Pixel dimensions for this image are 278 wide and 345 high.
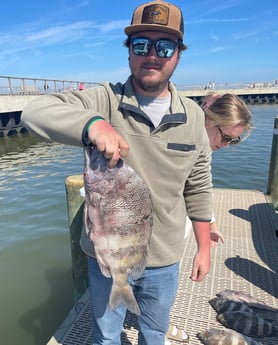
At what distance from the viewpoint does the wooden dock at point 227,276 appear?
334 centimetres

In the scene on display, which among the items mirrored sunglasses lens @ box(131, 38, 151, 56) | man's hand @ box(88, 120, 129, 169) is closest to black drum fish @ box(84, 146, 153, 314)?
man's hand @ box(88, 120, 129, 169)

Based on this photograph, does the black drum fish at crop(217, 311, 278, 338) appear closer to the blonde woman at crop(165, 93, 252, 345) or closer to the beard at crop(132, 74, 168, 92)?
the blonde woman at crop(165, 93, 252, 345)

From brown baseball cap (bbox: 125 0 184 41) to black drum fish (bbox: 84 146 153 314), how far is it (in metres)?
0.84

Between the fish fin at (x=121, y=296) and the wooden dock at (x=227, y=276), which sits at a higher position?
the fish fin at (x=121, y=296)

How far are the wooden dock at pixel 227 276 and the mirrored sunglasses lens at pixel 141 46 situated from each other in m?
2.83

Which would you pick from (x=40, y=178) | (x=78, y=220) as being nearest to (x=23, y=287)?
(x=78, y=220)

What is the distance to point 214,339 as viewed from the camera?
315 centimetres

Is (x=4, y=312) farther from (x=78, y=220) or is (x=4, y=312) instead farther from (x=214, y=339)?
(x=214, y=339)

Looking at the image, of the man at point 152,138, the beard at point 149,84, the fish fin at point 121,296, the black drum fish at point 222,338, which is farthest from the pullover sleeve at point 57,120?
the black drum fish at point 222,338

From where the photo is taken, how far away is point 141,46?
190 centimetres

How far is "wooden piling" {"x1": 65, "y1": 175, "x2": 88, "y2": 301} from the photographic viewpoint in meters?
3.54

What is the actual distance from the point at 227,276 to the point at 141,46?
3565mm

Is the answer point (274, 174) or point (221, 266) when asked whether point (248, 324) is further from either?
point (274, 174)

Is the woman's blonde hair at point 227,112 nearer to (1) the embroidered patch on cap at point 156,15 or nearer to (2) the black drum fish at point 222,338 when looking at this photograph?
(1) the embroidered patch on cap at point 156,15
